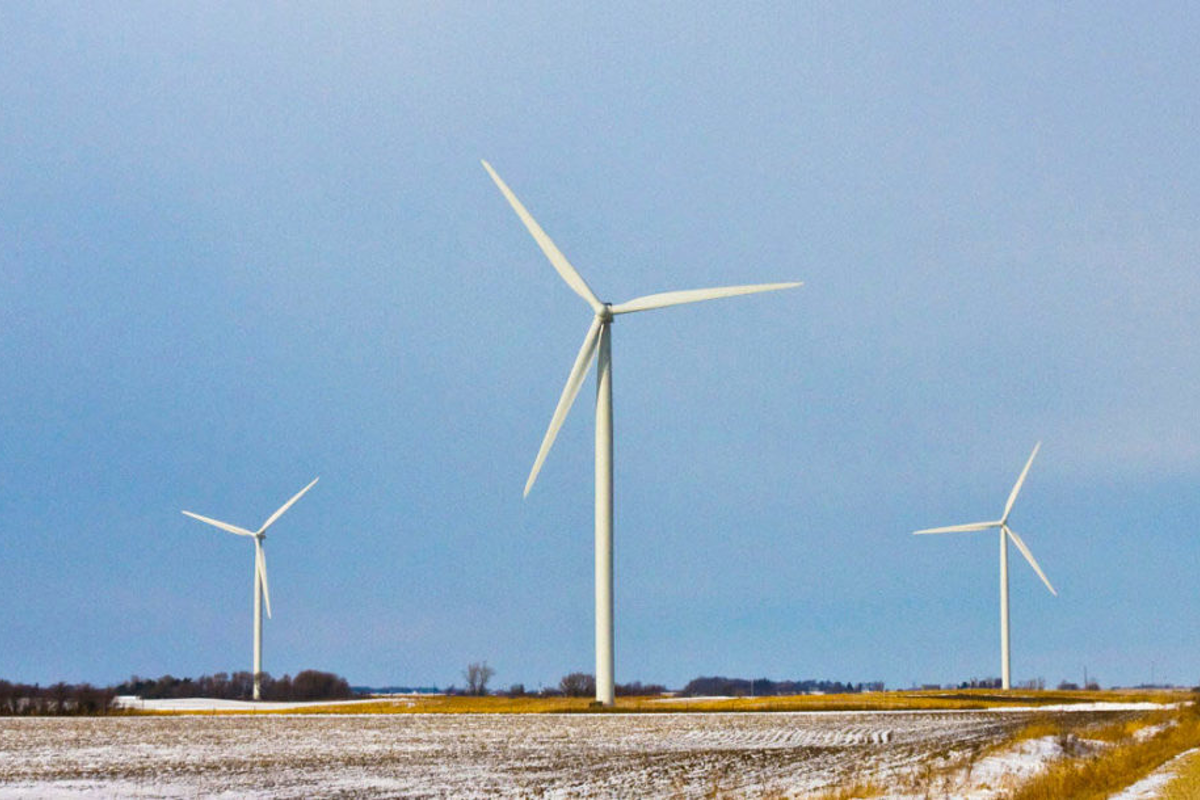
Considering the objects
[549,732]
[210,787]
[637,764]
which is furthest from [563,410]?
[210,787]

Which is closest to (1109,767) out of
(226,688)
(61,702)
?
(61,702)

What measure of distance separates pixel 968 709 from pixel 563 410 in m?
26.9

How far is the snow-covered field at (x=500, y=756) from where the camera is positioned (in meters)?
26.5

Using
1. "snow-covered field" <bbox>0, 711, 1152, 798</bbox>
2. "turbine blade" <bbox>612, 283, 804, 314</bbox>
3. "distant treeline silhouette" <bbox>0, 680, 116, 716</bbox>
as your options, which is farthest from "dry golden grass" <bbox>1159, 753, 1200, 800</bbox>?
"distant treeline silhouette" <bbox>0, 680, 116, 716</bbox>

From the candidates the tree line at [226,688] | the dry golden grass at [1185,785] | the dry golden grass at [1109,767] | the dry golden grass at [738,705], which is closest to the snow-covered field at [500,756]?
the dry golden grass at [1109,767]

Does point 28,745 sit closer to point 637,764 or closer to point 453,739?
point 453,739

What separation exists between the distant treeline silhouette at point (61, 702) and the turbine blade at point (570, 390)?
127 feet

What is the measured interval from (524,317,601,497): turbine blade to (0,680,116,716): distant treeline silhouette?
127 ft

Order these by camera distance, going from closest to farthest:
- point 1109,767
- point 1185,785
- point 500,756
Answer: point 1185,785, point 1109,767, point 500,756

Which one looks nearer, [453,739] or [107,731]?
[453,739]

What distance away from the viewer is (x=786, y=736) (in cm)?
4256

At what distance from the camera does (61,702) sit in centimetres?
8444

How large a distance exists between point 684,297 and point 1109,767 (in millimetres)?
38976

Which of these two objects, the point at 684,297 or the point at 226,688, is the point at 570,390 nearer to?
the point at 684,297
